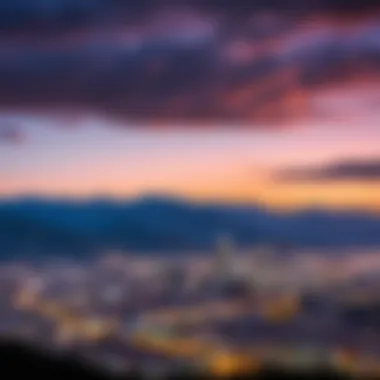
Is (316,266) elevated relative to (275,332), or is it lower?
elevated

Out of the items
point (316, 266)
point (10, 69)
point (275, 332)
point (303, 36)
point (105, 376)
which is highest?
point (303, 36)

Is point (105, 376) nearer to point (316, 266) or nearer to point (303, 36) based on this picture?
point (316, 266)

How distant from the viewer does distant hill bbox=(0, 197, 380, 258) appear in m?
1.44

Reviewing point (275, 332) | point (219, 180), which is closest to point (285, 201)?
point (219, 180)

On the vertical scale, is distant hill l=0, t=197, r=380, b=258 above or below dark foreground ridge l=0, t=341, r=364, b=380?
above

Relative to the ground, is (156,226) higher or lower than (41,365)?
higher

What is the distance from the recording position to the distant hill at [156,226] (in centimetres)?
144

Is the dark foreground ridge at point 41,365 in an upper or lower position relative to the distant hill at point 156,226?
lower

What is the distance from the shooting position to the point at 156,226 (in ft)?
4.75

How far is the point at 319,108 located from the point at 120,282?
470mm

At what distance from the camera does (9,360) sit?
1426mm

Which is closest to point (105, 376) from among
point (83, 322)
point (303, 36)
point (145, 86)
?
point (83, 322)

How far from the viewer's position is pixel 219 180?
4.83 feet

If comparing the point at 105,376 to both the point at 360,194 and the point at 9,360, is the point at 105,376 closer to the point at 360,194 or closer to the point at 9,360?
the point at 9,360
